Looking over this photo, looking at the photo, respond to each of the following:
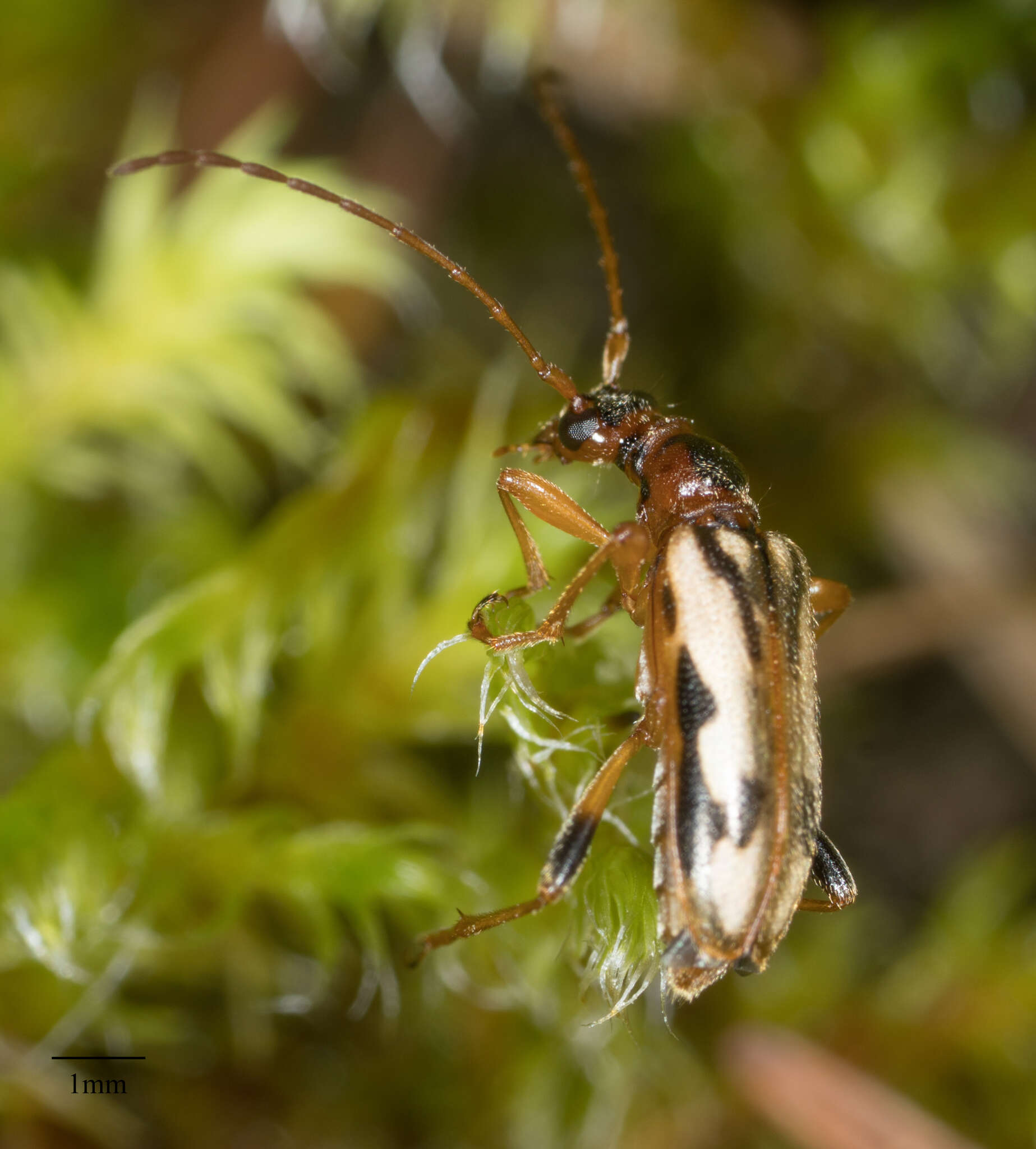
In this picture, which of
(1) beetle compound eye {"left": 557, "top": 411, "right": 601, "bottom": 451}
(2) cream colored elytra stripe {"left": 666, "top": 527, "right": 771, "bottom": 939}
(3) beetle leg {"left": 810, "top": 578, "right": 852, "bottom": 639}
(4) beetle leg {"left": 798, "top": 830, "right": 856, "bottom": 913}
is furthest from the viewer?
(1) beetle compound eye {"left": 557, "top": 411, "right": 601, "bottom": 451}

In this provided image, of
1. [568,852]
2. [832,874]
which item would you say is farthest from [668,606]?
[832,874]

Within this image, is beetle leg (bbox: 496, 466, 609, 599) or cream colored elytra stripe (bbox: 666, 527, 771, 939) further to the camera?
beetle leg (bbox: 496, 466, 609, 599)

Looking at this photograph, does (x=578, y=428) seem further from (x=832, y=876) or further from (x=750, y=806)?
(x=832, y=876)

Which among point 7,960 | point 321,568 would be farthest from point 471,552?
point 7,960

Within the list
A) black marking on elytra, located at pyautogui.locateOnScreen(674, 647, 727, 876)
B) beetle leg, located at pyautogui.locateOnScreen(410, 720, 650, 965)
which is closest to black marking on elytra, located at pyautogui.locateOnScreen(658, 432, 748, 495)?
black marking on elytra, located at pyautogui.locateOnScreen(674, 647, 727, 876)

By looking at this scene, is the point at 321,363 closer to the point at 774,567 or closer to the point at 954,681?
the point at 774,567

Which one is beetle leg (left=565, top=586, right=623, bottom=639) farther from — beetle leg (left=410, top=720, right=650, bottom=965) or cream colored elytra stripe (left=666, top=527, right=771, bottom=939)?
beetle leg (left=410, top=720, right=650, bottom=965)

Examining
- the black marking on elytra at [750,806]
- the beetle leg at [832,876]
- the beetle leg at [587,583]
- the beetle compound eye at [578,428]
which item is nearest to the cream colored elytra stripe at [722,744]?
the black marking on elytra at [750,806]
